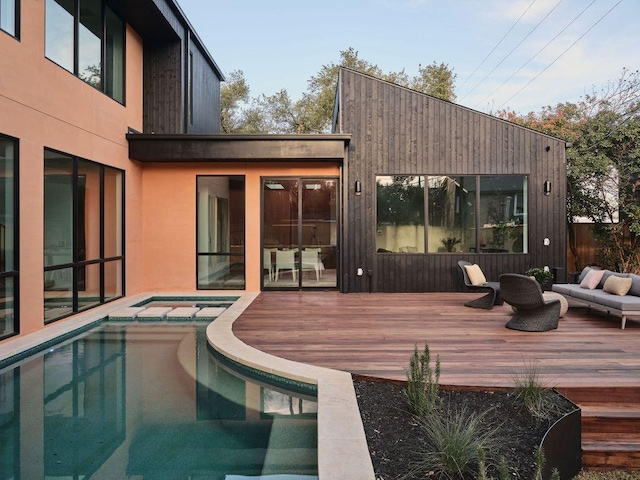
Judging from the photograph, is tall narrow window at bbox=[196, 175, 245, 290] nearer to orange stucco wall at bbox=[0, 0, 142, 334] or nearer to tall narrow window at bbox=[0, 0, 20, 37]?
orange stucco wall at bbox=[0, 0, 142, 334]

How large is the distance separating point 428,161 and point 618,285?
4.15 m

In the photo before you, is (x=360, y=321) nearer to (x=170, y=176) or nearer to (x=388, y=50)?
(x=170, y=176)

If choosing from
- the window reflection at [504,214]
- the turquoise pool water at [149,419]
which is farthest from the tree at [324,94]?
the turquoise pool water at [149,419]

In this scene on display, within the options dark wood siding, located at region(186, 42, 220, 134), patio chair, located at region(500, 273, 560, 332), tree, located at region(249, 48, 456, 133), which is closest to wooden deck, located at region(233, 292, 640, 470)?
patio chair, located at region(500, 273, 560, 332)

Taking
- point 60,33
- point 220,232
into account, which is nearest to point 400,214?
point 220,232

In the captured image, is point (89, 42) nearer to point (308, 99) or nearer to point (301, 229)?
point (301, 229)

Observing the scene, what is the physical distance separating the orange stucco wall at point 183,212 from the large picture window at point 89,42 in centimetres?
178

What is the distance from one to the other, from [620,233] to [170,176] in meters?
10.1

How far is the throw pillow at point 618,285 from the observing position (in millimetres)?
6277

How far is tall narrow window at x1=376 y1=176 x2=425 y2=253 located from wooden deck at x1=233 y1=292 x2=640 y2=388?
1.54 meters

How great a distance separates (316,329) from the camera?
5.96 meters

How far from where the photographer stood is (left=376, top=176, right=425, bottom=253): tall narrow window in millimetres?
9305

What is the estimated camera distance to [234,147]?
890 cm

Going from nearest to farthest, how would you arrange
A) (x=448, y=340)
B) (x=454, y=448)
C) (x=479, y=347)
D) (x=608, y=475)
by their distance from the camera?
1. (x=454, y=448)
2. (x=608, y=475)
3. (x=479, y=347)
4. (x=448, y=340)
